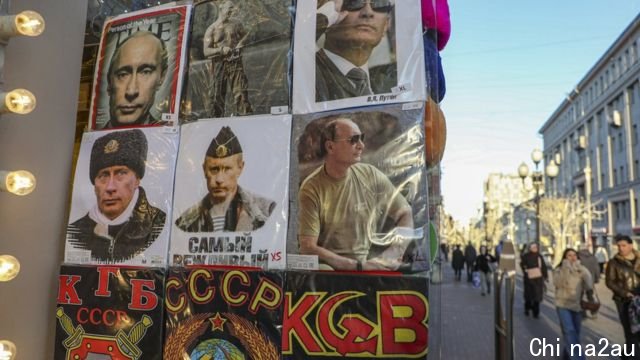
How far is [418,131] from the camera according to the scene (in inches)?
83.3

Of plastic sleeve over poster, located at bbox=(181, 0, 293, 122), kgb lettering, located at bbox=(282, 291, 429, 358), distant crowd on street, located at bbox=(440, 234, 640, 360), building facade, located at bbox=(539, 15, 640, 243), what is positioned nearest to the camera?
kgb lettering, located at bbox=(282, 291, 429, 358)

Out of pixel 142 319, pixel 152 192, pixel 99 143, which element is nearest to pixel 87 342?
pixel 142 319

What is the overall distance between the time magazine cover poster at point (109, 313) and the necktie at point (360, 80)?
1.29m

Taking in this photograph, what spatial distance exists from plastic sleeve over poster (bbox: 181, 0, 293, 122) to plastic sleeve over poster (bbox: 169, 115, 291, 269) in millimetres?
82

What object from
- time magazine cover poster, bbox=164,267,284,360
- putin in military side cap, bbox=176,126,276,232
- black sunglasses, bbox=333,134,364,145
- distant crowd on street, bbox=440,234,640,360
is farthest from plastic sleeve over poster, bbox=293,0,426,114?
distant crowd on street, bbox=440,234,640,360

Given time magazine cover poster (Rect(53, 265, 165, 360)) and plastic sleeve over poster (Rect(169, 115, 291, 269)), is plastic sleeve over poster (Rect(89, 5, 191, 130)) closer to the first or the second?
plastic sleeve over poster (Rect(169, 115, 291, 269))

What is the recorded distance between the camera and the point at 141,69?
2.69 metres

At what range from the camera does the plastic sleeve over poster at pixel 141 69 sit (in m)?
Result: 2.61

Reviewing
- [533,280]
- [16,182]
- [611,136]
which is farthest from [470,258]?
[611,136]

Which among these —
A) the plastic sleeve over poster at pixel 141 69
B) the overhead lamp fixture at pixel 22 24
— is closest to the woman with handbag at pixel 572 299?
the plastic sleeve over poster at pixel 141 69

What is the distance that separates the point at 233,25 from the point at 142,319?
1.52 metres

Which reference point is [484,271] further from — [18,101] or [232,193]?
[18,101]

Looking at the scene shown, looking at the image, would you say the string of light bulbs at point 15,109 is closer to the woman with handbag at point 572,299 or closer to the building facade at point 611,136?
the woman with handbag at point 572,299

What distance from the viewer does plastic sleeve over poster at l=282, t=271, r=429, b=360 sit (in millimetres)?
2027
